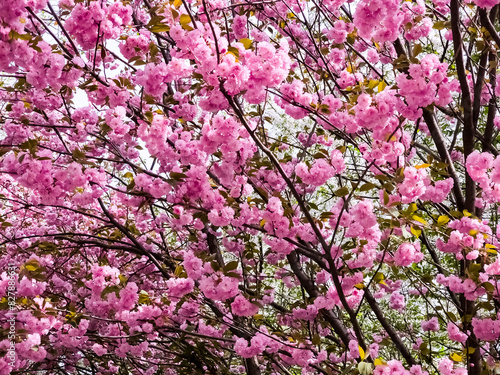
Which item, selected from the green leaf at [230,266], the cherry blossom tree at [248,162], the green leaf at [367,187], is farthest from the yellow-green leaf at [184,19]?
the green leaf at [230,266]

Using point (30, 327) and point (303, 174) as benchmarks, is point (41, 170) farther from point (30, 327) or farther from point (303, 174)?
point (303, 174)

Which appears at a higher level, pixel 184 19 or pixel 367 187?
pixel 184 19

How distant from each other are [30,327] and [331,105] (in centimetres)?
235

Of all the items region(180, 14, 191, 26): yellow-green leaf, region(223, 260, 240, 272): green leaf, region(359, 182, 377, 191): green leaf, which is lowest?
region(223, 260, 240, 272): green leaf

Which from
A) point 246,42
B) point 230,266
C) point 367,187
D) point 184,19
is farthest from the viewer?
point 230,266

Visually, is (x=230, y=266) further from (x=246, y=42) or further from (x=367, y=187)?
(x=246, y=42)

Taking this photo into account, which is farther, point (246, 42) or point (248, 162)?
point (248, 162)

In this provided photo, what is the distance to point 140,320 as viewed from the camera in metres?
3.28

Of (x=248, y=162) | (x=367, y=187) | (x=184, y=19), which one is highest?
(x=248, y=162)

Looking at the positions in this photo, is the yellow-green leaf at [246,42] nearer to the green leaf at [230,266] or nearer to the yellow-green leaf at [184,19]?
the yellow-green leaf at [184,19]

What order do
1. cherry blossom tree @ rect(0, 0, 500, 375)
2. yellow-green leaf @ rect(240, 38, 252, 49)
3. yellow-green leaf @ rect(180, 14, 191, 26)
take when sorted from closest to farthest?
yellow-green leaf @ rect(180, 14, 191, 26) → yellow-green leaf @ rect(240, 38, 252, 49) → cherry blossom tree @ rect(0, 0, 500, 375)

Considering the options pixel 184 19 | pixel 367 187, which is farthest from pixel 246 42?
pixel 367 187

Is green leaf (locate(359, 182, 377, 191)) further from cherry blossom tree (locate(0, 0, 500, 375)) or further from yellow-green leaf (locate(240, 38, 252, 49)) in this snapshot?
yellow-green leaf (locate(240, 38, 252, 49))

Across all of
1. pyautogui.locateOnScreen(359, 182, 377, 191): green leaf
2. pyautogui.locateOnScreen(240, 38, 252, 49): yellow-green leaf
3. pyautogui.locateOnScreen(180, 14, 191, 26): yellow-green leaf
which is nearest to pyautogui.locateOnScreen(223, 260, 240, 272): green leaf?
pyautogui.locateOnScreen(359, 182, 377, 191): green leaf
